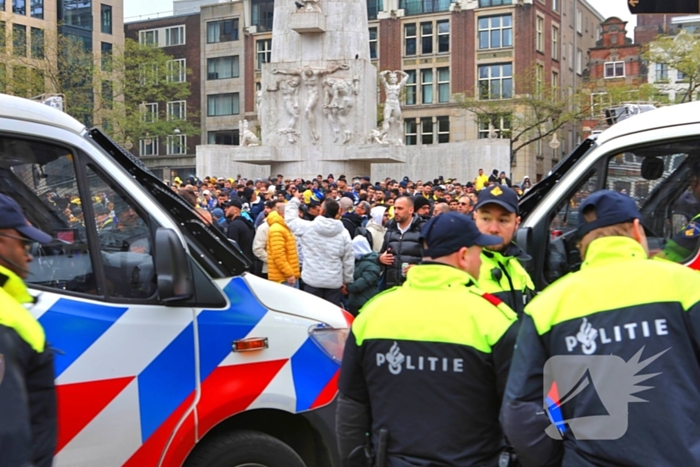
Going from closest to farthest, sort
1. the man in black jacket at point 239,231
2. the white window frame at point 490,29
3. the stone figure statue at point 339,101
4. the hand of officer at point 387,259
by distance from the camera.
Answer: the hand of officer at point 387,259, the man in black jacket at point 239,231, the stone figure statue at point 339,101, the white window frame at point 490,29

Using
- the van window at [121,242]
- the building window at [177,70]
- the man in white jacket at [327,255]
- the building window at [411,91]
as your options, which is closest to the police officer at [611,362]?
the van window at [121,242]

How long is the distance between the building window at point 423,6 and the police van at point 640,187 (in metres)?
55.6

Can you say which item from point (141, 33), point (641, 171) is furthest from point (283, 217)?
point (141, 33)

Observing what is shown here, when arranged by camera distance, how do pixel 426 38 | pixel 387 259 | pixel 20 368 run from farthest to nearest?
pixel 426 38 < pixel 387 259 < pixel 20 368

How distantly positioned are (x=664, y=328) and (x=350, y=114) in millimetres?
26986

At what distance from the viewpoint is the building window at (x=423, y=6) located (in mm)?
58906

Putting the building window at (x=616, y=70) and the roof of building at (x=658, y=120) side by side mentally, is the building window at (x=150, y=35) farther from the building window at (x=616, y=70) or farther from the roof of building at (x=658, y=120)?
the roof of building at (x=658, y=120)

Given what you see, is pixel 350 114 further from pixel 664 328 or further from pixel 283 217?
pixel 664 328

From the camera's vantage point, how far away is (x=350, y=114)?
2923 cm

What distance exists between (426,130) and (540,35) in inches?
399

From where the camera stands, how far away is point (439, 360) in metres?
3.07

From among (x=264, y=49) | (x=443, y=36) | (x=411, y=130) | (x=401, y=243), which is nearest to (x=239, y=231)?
(x=401, y=243)

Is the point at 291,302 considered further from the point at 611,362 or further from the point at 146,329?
the point at 611,362

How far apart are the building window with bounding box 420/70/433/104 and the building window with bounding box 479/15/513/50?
165 inches
